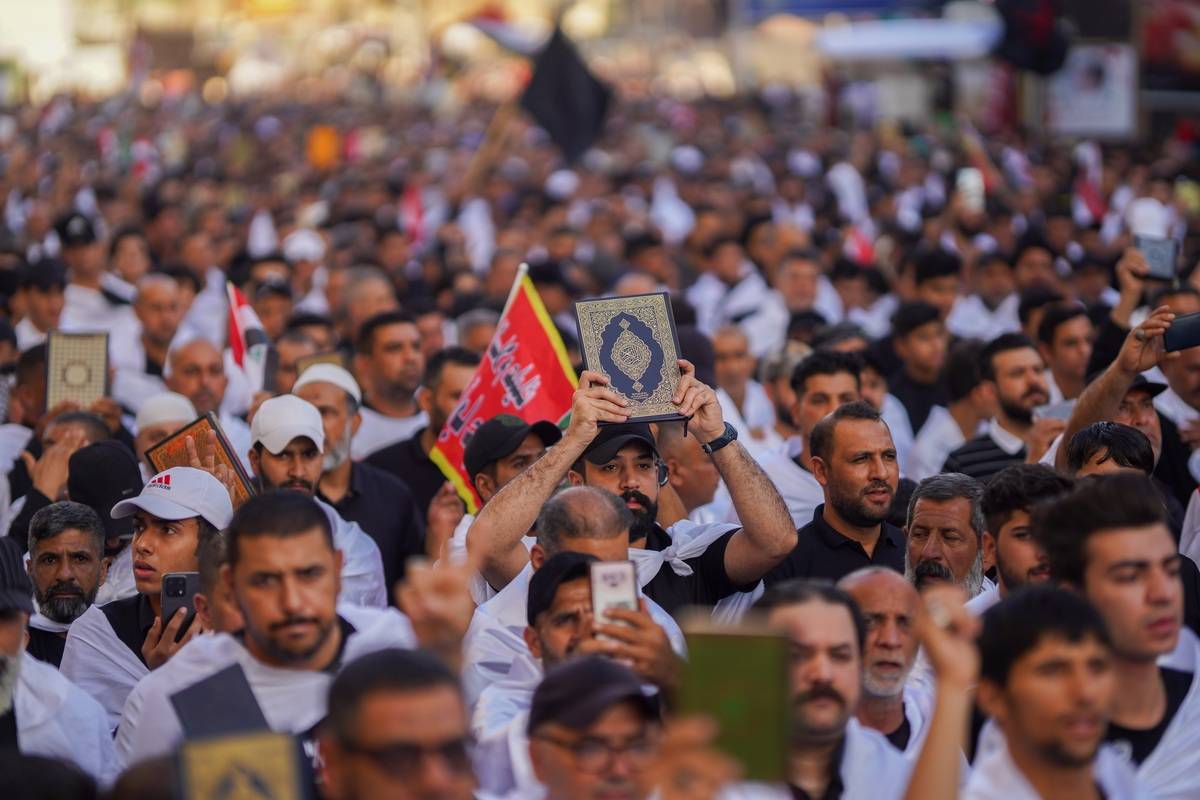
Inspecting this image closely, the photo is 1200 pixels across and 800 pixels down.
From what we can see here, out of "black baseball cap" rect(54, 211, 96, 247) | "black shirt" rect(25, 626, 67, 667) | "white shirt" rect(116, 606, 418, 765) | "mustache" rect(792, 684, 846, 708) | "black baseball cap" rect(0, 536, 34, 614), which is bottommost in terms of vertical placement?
"black baseball cap" rect(54, 211, 96, 247)

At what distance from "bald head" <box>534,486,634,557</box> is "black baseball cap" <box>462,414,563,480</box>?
115cm

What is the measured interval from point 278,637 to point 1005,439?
14.6 ft

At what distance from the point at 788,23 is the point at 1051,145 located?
110 feet

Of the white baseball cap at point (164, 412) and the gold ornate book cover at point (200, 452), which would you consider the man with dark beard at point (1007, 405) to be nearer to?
the gold ornate book cover at point (200, 452)

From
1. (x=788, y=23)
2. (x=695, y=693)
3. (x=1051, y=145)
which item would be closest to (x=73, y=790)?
(x=695, y=693)

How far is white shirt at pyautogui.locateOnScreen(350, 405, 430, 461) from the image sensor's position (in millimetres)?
8891

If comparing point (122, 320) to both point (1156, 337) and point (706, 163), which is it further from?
point (706, 163)

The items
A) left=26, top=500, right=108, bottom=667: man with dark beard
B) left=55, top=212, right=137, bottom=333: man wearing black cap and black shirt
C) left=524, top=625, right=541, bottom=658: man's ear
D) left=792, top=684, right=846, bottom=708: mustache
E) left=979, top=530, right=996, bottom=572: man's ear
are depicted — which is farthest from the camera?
left=55, top=212, right=137, bottom=333: man wearing black cap and black shirt

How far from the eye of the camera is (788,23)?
58.2 m

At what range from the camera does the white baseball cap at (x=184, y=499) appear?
231 inches

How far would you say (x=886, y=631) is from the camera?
4.84m

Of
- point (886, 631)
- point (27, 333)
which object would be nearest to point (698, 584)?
point (886, 631)

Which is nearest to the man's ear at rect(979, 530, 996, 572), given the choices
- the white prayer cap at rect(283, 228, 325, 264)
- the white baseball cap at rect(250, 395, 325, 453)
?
the white baseball cap at rect(250, 395, 325, 453)

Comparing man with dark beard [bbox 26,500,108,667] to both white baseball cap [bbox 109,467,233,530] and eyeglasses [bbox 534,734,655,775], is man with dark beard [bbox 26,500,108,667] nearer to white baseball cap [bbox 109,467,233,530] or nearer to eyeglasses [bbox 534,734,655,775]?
white baseball cap [bbox 109,467,233,530]
